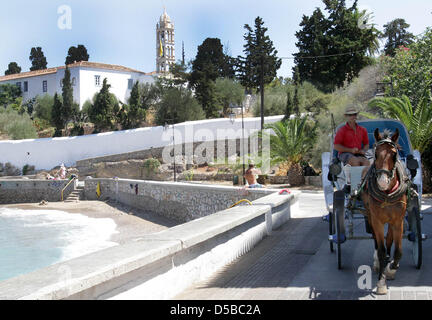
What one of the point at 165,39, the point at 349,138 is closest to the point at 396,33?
the point at 165,39

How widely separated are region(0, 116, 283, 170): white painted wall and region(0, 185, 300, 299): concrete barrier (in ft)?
111

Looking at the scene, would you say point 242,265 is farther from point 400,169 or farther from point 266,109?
point 266,109

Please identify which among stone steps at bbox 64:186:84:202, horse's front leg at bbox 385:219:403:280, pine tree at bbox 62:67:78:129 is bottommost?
stone steps at bbox 64:186:84:202

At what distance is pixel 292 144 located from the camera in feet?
86.8

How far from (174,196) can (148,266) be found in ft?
59.2

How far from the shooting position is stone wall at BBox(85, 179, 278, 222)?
57.2ft

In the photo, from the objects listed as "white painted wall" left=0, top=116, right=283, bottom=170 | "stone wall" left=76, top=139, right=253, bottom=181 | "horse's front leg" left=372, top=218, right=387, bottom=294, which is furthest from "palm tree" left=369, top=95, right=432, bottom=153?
"white painted wall" left=0, top=116, right=283, bottom=170

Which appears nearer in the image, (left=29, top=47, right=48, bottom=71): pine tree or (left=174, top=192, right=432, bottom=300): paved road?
(left=174, top=192, right=432, bottom=300): paved road

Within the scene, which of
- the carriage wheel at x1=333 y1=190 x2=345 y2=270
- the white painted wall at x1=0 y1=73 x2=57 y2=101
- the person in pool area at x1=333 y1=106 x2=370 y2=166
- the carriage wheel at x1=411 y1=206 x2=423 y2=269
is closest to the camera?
the carriage wheel at x1=411 y1=206 x2=423 y2=269

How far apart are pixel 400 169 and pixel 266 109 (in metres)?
43.7

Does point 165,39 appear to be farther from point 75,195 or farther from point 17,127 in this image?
point 75,195

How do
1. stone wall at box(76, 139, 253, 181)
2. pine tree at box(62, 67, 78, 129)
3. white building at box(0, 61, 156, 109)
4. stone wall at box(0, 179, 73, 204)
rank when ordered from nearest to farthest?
stone wall at box(0, 179, 73, 204)
stone wall at box(76, 139, 253, 181)
pine tree at box(62, 67, 78, 129)
white building at box(0, 61, 156, 109)

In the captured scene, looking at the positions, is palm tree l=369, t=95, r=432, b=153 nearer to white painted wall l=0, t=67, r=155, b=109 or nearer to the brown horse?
the brown horse

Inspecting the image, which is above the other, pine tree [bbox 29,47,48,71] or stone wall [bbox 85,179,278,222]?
pine tree [bbox 29,47,48,71]
